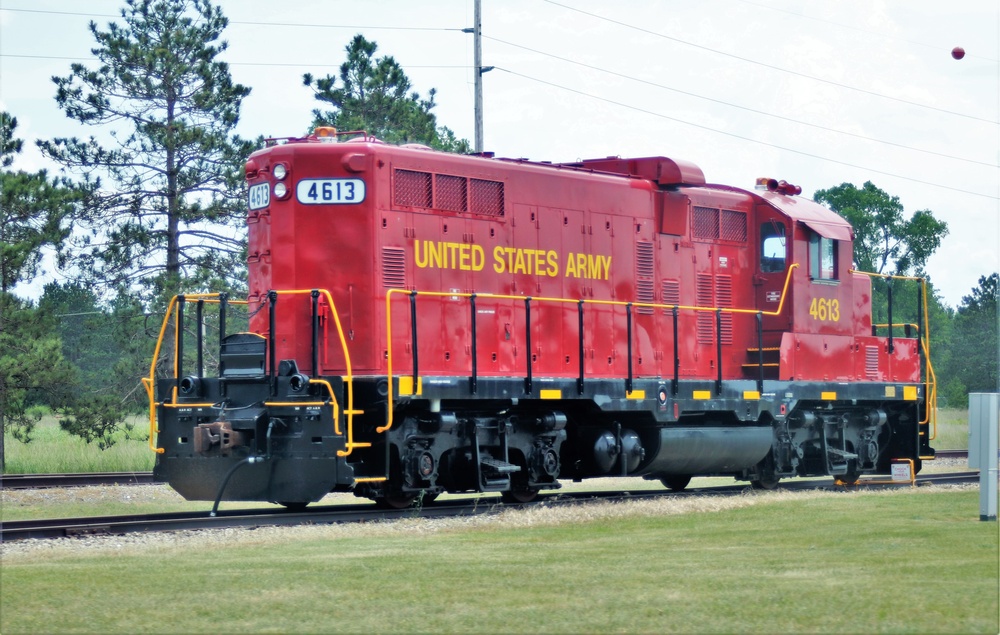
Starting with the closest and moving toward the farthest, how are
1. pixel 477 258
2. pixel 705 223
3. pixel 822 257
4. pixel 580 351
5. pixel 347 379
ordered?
1. pixel 347 379
2. pixel 477 258
3. pixel 580 351
4. pixel 705 223
5. pixel 822 257

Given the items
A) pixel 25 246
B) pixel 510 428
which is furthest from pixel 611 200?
pixel 25 246

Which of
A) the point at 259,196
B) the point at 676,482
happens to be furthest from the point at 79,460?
the point at 259,196

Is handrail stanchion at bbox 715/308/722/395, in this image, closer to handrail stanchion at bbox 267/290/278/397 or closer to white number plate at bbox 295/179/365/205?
white number plate at bbox 295/179/365/205

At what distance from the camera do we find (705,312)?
18500 mm

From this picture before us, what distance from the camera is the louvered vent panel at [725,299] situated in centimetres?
1892

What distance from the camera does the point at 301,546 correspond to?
11812 mm

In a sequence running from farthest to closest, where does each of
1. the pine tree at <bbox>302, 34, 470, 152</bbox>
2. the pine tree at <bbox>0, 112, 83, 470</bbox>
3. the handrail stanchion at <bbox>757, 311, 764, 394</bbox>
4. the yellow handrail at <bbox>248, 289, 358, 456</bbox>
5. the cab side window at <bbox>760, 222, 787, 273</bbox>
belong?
the pine tree at <bbox>302, 34, 470, 152</bbox>
the pine tree at <bbox>0, 112, 83, 470</bbox>
the cab side window at <bbox>760, 222, 787, 273</bbox>
the handrail stanchion at <bbox>757, 311, 764, 394</bbox>
the yellow handrail at <bbox>248, 289, 358, 456</bbox>

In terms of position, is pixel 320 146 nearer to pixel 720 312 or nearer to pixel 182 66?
pixel 720 312

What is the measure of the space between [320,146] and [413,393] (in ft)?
10.3

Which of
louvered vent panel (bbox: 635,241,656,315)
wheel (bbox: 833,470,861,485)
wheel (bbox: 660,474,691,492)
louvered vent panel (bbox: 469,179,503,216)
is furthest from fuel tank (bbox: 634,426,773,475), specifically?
louvered vent panel (bbox: 469,179,503,216)

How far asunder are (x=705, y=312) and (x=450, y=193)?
16.0 feet

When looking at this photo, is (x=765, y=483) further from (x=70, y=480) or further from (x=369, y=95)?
(x=369, y=95)

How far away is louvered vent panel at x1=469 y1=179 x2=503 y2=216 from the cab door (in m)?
5.25

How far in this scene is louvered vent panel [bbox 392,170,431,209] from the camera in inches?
589
